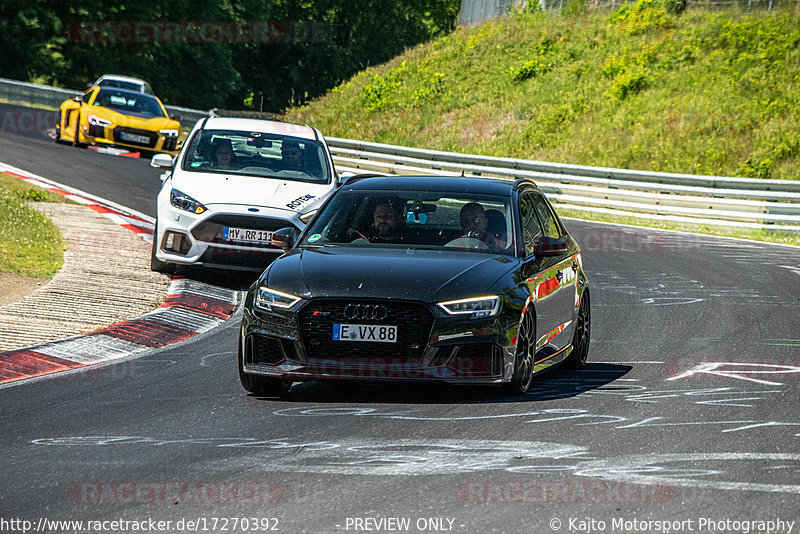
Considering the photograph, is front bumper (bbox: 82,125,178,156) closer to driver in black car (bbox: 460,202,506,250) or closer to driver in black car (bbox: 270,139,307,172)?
driver in black car (bbox: 270,139,307,172)

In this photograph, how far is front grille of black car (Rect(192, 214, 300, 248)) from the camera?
42.5 feet

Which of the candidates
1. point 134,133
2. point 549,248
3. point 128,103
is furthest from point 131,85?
point 549,248

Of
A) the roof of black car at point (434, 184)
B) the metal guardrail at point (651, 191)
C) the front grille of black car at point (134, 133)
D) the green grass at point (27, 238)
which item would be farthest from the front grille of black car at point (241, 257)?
the front grille of black car at point (134, 133)

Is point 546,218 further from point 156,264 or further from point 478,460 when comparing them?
point 156,264

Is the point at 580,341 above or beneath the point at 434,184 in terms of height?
beneath

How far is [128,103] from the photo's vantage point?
28.7 m

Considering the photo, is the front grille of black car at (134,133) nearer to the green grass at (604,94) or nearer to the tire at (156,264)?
the green grass at (604,94)

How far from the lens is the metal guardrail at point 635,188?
24.8 m

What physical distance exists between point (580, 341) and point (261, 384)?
2.71 meters

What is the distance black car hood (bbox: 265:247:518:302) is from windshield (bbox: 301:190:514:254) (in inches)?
9.8

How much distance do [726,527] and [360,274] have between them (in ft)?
10.9

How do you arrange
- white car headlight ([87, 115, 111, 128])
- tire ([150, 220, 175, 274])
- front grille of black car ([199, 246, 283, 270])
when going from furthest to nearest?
white car headlight ([87, 115, 111, 128])
tire ([150, 220, 175, 274])
front grille of black car ([199, 246, 283, 270])

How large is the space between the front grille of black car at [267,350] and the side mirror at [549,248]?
1938 millimetres

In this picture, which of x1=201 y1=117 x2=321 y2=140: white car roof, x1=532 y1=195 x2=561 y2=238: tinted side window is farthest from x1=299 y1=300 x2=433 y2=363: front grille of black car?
x1=201 y1=117 x2=321 y2=140: white car roof
